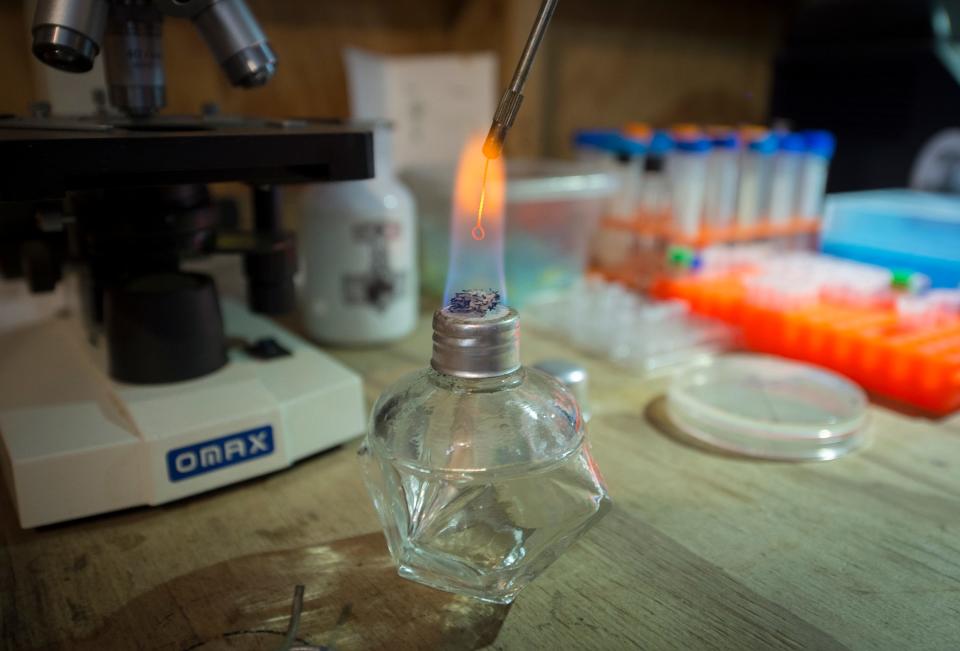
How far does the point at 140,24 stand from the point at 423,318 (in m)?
0.55

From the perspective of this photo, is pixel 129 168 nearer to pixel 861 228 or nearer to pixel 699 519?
pixel 699 519

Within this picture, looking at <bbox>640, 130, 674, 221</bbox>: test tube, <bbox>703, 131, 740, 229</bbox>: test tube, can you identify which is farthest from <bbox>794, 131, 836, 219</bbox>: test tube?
<bbox>640, 130, 674, 221</bbox>: test tube

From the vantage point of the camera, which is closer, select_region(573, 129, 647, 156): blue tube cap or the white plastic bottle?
the white plastic bottle

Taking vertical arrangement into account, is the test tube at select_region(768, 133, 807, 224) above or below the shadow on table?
above

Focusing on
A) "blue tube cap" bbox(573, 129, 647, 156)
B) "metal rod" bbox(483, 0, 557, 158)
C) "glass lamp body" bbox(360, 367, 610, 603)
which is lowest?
"glass lamp body" bbox(360, 367, 610, 603)

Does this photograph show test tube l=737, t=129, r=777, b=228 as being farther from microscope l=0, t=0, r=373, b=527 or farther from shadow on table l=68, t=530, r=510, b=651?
shadow on table l=68, t=530, r=510, b=651

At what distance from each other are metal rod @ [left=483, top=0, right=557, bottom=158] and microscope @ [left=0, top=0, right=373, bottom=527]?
170mm

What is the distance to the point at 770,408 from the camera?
773mm

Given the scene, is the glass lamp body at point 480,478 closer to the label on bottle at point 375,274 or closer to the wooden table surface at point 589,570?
the wooden table surface at point 589,570

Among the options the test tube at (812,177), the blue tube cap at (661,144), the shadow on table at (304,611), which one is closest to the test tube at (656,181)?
the blue tube cap at (661,144)

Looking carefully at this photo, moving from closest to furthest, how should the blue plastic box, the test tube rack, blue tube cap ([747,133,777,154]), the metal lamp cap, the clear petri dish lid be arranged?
the metal lamp cap
the clear petri dish lid
the test tube rack
the blue plastic box
blue tube cap ([747,133,777,154])

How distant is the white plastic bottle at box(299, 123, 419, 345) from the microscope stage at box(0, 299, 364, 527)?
7.6 inches

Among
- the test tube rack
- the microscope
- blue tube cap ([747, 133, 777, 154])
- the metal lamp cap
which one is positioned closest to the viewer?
the metal lamp cap

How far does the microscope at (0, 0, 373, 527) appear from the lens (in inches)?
21.3
